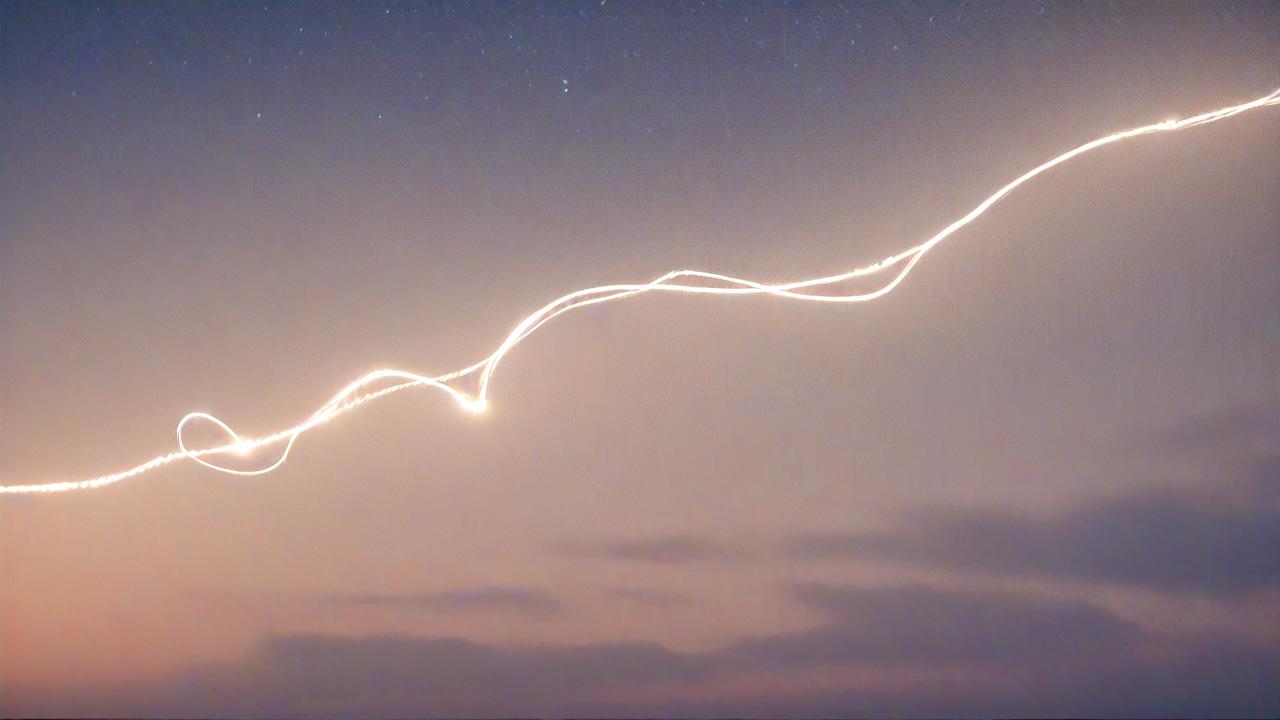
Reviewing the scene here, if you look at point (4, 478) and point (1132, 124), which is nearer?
point (1132, 124)

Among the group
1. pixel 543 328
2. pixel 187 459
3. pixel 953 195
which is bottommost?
pixel 187 459

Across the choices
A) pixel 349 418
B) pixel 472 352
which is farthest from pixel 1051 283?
pixel 349 418

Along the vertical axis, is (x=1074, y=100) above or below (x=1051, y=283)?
above

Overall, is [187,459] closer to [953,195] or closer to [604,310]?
[604,310]

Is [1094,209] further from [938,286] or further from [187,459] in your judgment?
[187,459]

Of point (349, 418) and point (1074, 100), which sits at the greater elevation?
point (1074, 100)

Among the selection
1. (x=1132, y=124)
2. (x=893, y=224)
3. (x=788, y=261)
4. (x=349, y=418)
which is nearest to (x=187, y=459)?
(x=349, y=418)
